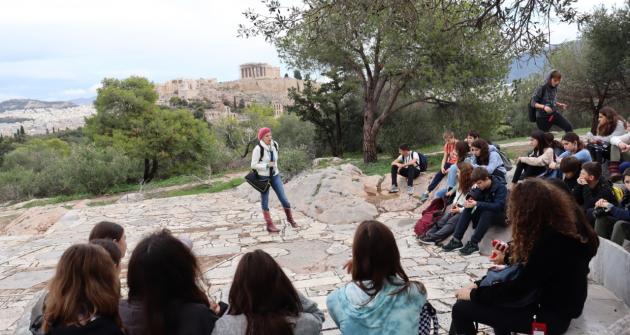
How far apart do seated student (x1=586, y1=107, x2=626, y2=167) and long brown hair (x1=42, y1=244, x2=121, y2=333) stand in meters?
6.36

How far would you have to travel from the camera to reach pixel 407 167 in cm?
903

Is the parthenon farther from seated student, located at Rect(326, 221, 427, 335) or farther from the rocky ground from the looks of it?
seated student, located at Rect(326, 221, 427, 335)

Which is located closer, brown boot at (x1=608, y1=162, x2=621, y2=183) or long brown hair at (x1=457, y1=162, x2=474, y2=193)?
long brown hair at (x1=457, y1=162, x2=474, y2=193)

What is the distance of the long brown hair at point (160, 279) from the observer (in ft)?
7.61

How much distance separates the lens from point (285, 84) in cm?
9962

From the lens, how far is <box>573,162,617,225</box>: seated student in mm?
4504

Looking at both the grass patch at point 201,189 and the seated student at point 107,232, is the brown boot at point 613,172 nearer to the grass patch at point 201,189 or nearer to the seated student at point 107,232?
the seated student at point 107,232

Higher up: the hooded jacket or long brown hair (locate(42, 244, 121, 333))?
long brown hair (locate(42, 244, 121, 333))

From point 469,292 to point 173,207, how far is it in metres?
9.26

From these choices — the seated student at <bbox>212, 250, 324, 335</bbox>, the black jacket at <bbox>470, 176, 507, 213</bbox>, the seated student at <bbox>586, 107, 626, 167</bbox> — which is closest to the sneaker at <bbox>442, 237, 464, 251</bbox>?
the black jacket at <bbox>470, 176, 507, 213</bbox>

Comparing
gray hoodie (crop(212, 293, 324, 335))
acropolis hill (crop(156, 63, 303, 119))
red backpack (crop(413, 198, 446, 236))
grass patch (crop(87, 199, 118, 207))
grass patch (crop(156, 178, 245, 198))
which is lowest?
grass patch (crop(87, 199, 118, 207))

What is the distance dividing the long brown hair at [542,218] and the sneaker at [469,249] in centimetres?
276

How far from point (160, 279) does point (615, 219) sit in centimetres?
409

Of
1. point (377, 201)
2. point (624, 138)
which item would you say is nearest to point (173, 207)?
point (377, 201)
